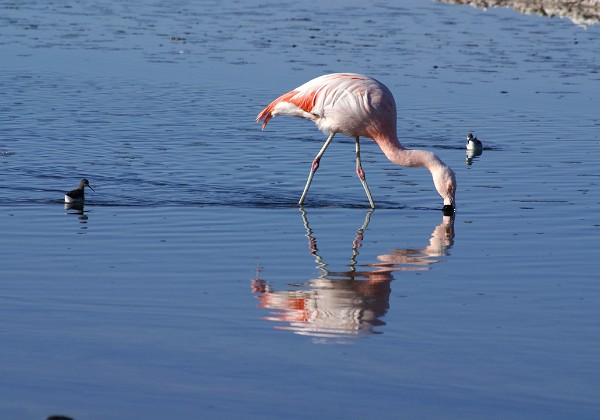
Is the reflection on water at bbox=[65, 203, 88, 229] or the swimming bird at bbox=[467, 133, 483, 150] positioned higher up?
the swimming bird at bbox=[467, 133, 483, 150]

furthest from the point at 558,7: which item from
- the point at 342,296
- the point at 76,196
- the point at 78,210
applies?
the point at 342,296

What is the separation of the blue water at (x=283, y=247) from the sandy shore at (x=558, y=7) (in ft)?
27.7

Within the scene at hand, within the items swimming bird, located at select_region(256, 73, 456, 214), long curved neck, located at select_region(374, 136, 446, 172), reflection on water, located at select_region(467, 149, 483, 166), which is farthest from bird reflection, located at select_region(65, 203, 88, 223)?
reflection on water, located at select_region(467, 149, 483, 166)

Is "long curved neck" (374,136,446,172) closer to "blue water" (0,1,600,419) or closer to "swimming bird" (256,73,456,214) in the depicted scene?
"swimming bird" (256,73,456,214)

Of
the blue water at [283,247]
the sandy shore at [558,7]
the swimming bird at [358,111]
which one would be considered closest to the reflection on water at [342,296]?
the blue water at [283,247]

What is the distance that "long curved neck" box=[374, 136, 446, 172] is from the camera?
12664 mm

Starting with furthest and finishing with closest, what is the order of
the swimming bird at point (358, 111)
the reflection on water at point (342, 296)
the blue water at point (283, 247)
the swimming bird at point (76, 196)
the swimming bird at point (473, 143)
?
the swimming bird at point (473, 143), the swimming bird at point (358, 111), the swimming bird at point (76, 196), the reflection on water at point (342, 296), the blue water at point (283, 247)

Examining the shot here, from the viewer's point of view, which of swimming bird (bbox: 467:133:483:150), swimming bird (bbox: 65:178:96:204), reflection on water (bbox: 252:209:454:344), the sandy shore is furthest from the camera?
the sandy shore

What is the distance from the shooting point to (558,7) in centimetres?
3356

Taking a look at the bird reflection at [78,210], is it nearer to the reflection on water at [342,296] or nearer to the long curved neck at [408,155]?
the reflection on water at [342,296]

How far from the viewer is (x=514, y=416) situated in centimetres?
654

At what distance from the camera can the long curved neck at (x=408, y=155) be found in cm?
1266

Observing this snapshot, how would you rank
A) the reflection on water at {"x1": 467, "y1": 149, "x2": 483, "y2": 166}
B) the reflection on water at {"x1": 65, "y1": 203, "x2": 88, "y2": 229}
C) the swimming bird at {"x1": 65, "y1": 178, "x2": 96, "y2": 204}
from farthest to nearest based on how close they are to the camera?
1. the reflection on water at {"x1": 467, "y1": 149, "x2": 483, "y2": 166}
2. the swimming bird at {"x1": 65, "y1": 178, "x2": 96, "y2": 204}
3. the reflection on water at {"x1": 65, "y1": 203, "x2": 88, "y2": 229}

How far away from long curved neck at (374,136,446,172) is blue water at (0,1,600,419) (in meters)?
0.45
